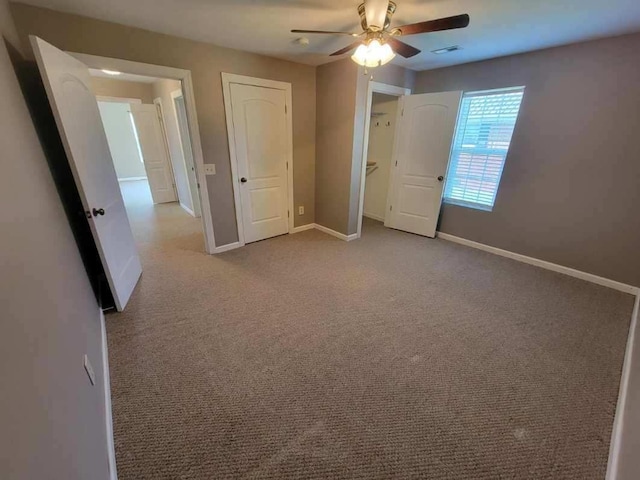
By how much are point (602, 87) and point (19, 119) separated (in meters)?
4.45

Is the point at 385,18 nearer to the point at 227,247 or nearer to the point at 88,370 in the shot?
the point at 88,370

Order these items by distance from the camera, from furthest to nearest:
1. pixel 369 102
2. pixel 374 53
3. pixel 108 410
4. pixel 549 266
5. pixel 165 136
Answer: pixel 165 136, pixel 369 102, pixel 549 266, pixel 374 53, pixel 108 410

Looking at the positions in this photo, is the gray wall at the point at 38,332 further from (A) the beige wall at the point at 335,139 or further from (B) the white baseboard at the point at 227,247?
(A) the beige wall at the point at 335,139

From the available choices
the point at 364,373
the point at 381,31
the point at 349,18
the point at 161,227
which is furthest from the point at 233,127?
the point at 364,373

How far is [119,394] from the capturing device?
1.52 metres

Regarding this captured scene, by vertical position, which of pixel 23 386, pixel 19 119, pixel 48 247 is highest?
pixel 19 119

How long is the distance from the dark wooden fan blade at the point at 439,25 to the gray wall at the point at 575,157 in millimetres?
1983

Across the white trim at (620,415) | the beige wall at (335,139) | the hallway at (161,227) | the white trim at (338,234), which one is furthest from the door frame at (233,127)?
the white trim at (620,415)

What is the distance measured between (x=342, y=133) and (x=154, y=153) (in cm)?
423

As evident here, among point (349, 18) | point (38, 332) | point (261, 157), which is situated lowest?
point (38, 332)

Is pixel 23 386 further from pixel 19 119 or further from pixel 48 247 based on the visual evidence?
pixel 19 119

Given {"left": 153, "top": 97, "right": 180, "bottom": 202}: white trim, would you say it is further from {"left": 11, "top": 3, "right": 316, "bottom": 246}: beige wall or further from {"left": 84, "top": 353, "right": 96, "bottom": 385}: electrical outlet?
{"left": 84, "top": 353, "right": 96, "bottom": 385}: electrical outlet

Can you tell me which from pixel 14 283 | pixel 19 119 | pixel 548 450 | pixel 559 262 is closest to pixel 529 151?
pixel 559 262

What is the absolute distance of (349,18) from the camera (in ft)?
6.79
